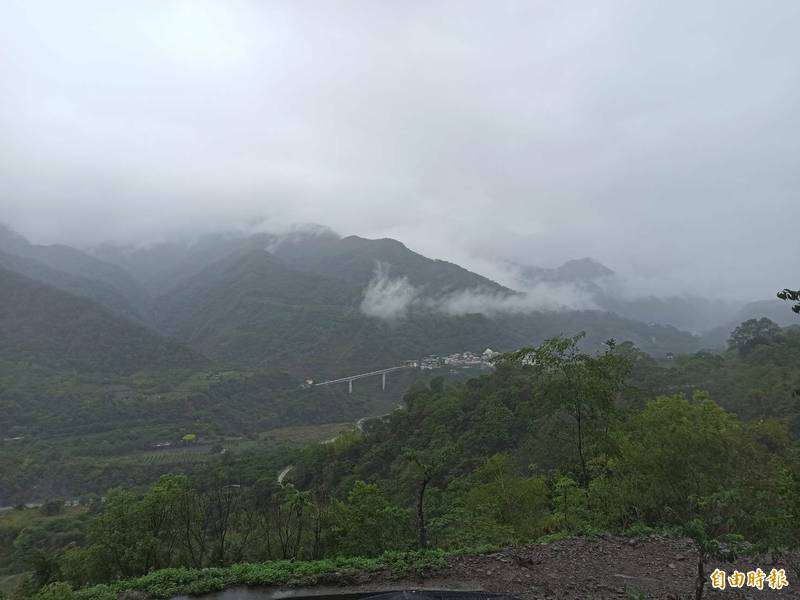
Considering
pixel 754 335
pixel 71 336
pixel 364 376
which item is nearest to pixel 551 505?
→ pixel 754 335

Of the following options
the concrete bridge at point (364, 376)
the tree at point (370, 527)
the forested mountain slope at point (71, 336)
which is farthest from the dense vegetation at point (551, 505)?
the forested mountain slope at point (71, 336)

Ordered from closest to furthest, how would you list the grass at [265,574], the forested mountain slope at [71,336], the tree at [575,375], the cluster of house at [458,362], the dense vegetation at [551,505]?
the dense vegetation at [551,505], the grass at [265,574], the tree at [575,375], the cluster of house at [458,362], the forested mountain slope at [71,336]

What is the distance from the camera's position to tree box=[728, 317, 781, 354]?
176 ft

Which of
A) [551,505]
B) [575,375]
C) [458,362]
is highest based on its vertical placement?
[575,375]

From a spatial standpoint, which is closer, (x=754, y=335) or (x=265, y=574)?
(x=265, y=574)

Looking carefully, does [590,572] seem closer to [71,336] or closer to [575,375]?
[575,375]

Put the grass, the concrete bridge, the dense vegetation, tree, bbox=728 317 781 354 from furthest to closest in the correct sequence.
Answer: the concrete bridge
tree, bbox=728 317 781 354
the grass
the dense vegetation

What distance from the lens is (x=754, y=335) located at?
59.4m

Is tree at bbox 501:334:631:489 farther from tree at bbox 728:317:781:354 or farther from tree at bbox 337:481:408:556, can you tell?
tree at bbox 728:317:781:354

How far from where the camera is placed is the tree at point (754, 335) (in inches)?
2107

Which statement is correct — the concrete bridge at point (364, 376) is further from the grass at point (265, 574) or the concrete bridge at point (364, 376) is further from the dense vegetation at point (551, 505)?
the grass at point (265, 574)

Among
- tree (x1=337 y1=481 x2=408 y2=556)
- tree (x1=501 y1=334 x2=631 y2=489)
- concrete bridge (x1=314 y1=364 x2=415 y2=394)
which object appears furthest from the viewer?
concrete bridge (x1=314 y1=364 x2=415 y2=394)

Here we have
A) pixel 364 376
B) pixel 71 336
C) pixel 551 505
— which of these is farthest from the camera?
pixel 71 336

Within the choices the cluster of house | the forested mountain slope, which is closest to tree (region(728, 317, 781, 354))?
the cluster of house
